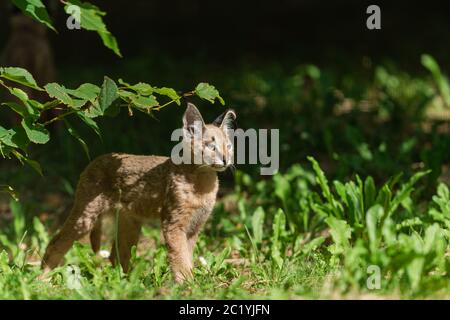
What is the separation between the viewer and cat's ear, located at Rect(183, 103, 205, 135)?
5.31 meters

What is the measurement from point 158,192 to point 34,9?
1619 mm

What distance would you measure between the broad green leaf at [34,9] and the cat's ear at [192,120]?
1.19 metres

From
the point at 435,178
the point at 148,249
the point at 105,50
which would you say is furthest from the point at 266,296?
the point at 105,50

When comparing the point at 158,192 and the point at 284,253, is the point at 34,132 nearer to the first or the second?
the point at 158,192

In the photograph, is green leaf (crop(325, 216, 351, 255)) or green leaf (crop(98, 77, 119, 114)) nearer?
green leaf (crop(98, 77, 119, 114))

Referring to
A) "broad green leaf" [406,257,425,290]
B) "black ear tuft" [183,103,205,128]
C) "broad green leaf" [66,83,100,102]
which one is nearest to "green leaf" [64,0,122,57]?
"broad green leaf" [66,83,100,102]

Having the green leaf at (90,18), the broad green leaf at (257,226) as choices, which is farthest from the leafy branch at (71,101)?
the broad green leaf at (257,226)

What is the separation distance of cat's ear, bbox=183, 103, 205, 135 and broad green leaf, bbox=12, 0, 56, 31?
3.92 feet

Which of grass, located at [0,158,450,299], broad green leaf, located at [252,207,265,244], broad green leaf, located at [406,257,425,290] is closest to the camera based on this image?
broad green leaf, located at [406,257,425,290]

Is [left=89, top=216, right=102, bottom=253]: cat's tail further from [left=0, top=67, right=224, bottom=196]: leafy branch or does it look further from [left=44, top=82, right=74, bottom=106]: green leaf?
[left=44, top=82, right=74, bottom=106]: green leaf

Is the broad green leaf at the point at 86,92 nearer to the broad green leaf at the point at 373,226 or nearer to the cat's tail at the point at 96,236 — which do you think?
the cat's tail at the point at 96,236

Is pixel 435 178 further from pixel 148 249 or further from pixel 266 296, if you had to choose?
pixel 266 296

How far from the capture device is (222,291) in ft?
15.3

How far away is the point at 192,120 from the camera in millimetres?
5355
